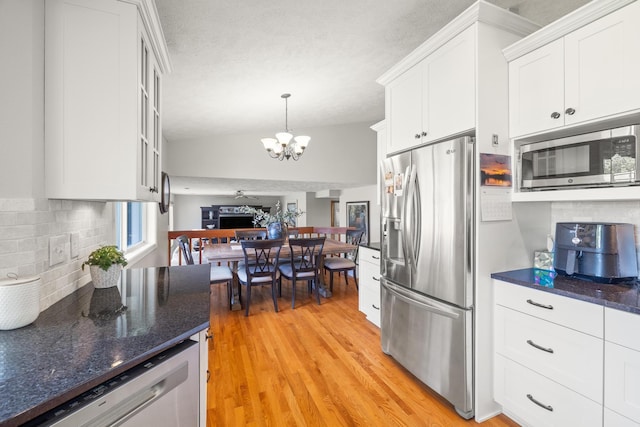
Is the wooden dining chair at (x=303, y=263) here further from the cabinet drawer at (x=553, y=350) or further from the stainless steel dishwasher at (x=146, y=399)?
the stainless steel dishwasher at (x=146, y=399)

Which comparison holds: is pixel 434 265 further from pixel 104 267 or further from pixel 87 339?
pixel 104 267

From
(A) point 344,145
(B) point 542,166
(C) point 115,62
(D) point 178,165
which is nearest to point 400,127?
(B) point 542,166

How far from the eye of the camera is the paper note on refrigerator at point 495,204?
1.68 meters

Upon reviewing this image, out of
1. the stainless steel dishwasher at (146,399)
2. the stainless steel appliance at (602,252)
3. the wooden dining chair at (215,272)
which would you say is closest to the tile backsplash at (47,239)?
the stainless steel dishwasher at (146,399)

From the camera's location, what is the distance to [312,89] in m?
3.47

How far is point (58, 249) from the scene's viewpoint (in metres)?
1.31

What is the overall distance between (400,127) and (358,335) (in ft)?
6.49

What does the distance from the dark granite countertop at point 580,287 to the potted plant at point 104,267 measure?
212 cm

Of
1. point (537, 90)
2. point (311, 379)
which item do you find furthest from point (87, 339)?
point (537, 90)

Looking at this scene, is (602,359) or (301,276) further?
(301,276)

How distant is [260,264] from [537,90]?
3050 millimetres

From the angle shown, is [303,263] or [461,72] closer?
[461,72]

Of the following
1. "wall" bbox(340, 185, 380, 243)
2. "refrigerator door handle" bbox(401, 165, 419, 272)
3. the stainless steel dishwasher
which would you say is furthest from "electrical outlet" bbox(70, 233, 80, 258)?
"wall" bbox(340, 185, 380, 243)

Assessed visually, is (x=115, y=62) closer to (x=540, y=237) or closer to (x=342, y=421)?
(x=342, y=421)
